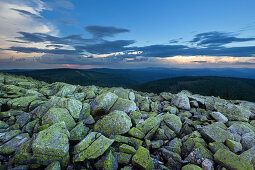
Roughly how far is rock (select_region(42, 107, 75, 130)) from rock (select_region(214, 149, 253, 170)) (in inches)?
423

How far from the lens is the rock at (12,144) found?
7.70 meters

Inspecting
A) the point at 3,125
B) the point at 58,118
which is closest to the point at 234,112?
the point at 58,118

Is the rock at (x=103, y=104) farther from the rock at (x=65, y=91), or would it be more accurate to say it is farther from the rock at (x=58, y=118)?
the rock at (x=65, y=91)

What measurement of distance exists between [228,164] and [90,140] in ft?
28.1

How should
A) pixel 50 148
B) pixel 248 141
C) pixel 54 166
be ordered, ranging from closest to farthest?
pixel 54 166, pixel 50 148, pixel 248 141

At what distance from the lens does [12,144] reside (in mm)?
8008

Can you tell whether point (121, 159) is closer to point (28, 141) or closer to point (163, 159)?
point (163, 159)

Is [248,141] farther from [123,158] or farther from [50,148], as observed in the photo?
[50,148]

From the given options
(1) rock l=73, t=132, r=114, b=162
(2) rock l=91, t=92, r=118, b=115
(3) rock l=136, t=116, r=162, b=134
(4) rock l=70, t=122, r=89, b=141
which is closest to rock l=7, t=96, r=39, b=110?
(2) rock l=91, t=92, r=118, b=115

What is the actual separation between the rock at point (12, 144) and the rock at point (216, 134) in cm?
1361

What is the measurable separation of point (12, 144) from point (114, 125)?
6.87 m

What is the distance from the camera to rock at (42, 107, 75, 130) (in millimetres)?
10055

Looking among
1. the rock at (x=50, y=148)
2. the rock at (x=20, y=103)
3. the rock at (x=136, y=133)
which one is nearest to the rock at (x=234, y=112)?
the rock at (x=136, y=133)

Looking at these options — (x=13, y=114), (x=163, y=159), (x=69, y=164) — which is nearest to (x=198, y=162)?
(x=163, y=159)
